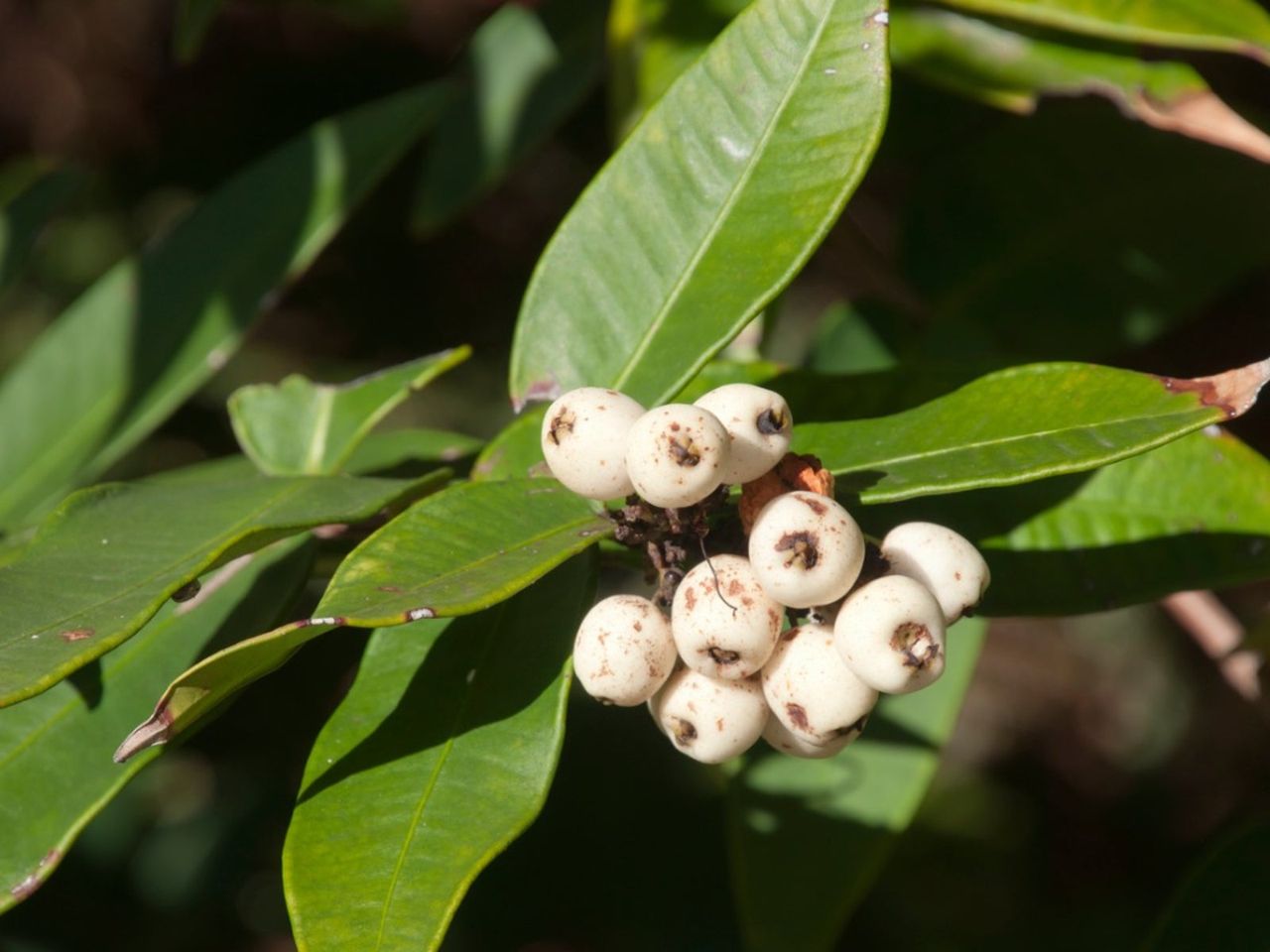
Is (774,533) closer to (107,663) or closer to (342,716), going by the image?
(342,716)

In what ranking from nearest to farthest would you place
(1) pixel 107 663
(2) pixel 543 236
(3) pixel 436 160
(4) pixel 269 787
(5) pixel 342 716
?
(5) pixel 342 716, (1) pixel 107 663, (3) pixel 436 160, (4) pixel 269 787, (2) pixel 543 236

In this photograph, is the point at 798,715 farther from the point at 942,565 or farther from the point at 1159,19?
the point at 1159,19

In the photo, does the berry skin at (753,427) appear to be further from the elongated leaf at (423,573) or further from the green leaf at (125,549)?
the green leaf at (125,549)

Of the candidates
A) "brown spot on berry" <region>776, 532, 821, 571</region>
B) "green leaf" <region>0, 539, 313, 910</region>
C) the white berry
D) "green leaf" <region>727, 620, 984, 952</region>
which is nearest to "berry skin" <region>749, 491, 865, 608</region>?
"brown spot on berry" <region>776, 532, 821, 571</region>

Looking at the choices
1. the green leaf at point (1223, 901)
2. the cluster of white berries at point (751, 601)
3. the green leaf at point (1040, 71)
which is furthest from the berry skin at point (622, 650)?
the green leaf at point (1040, 71)

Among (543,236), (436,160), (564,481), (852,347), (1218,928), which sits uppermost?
(564,481)

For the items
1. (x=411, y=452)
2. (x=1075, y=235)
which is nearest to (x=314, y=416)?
(x=411, y=452)

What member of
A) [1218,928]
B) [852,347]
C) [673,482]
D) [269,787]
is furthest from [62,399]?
[1218,928]
